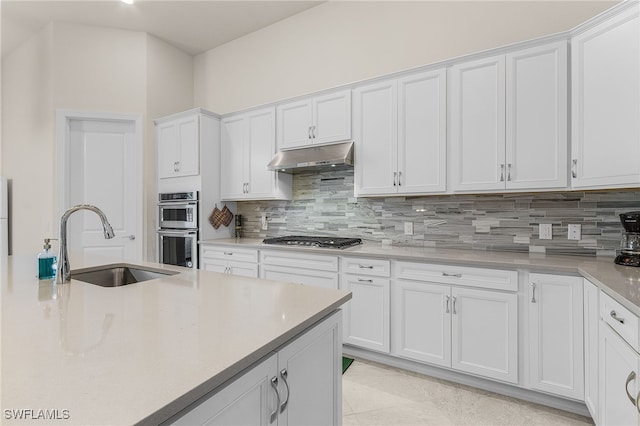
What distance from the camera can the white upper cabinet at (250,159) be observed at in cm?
352

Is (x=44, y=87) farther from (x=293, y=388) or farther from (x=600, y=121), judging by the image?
(x=600, y=121)

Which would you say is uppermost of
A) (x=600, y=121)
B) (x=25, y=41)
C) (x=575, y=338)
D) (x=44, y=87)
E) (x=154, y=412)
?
(x=25, y=41)

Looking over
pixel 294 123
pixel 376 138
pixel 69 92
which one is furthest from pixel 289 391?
pixel 69 92

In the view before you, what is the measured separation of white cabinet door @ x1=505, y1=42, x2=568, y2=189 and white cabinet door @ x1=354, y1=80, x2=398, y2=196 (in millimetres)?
862

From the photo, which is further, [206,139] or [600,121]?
[206,139]

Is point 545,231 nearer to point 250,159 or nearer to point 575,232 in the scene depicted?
point 575,232

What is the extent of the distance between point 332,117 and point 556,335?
2418 mm

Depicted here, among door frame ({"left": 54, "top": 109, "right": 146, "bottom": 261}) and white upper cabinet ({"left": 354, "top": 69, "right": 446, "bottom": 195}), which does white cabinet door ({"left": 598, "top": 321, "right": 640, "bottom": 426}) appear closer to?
white upper cabinet ({"left": 354, "top": 69, "right": 446, "bottom": 195})

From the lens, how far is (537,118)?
7.27 ft

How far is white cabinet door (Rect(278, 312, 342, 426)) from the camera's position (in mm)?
961

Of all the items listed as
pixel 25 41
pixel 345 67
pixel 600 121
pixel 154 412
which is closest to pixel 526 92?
pixel 600 121

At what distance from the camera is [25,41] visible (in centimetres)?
426

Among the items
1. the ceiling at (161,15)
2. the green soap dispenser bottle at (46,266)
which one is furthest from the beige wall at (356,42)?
the green soap dispenser bottle at (46,266)

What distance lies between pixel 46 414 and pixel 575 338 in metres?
2.43
